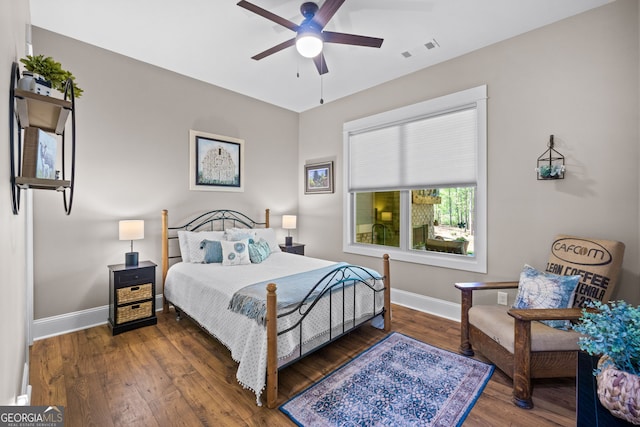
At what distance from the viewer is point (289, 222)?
493 centimetres

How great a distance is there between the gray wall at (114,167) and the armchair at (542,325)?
11.9ft

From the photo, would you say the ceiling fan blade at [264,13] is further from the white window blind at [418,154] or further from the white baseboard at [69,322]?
the white baseboard at [69,322]

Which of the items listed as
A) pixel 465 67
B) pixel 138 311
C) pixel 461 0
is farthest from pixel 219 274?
pixel 465 67

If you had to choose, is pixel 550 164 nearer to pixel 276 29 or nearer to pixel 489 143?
pixel 489 143

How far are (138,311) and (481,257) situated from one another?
3909mm

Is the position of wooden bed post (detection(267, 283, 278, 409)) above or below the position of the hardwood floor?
above

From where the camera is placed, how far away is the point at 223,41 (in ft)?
10.1

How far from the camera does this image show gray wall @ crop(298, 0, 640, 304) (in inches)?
95.1

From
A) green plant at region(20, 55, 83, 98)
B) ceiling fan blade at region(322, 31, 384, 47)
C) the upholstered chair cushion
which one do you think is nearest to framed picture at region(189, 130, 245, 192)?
ceiling fan blade at region(322, 31, 384, 47)

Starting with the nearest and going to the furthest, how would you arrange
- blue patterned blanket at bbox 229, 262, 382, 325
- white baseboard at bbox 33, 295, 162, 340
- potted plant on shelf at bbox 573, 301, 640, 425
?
potted plant on shelf at bbox 573, 301, 640, 425
blue patterned blanket at bbox 229, 262, 382, 325
white baseboard at bbox 33, 295, 162, 340

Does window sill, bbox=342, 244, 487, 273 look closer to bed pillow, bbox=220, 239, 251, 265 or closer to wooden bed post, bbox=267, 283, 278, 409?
bed pillow, bbox=220, 239, 251, 265

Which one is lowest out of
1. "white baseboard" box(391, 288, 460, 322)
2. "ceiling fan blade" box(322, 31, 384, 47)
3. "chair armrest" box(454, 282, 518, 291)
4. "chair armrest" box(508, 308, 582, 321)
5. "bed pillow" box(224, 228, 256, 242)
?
"white baseboard" box(391, 288, 460, 322)

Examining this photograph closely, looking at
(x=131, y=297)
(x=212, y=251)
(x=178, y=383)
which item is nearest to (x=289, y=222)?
(x=212, y=251)

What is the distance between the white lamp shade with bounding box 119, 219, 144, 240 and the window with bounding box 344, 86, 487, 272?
285 centimetres
